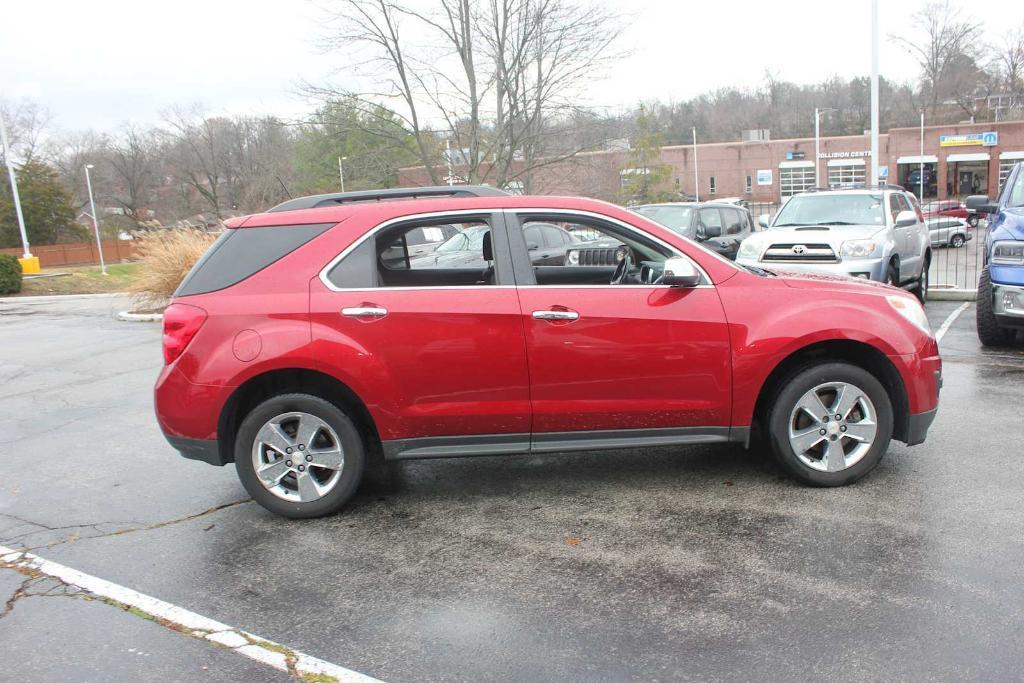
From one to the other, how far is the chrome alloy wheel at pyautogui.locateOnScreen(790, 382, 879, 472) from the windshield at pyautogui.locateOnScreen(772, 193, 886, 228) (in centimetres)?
714

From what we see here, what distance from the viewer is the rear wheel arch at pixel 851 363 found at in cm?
451

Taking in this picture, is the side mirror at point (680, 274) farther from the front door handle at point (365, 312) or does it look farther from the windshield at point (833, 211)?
the windshield at point (833, 211)

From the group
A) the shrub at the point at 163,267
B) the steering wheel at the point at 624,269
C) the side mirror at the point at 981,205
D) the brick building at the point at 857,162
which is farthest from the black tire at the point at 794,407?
the brick building at the point at 857,162

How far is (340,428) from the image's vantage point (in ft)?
14.3

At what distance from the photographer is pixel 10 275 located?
24453mm

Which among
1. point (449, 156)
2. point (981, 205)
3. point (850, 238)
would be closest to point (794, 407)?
point (981, 205)

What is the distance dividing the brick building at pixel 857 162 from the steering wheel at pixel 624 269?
136 ft

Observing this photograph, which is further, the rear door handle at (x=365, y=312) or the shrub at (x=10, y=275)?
the shrub at (x=10, y=275)

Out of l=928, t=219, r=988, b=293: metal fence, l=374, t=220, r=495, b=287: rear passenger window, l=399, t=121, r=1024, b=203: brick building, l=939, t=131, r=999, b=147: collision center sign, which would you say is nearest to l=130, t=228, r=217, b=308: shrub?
l=374, t=220, r=495, b=287: rear passenger window

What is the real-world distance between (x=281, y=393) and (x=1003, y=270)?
6915mm

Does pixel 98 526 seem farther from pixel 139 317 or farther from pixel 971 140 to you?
pixel 971 140

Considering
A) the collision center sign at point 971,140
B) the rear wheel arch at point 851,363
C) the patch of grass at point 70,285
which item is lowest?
the patch of grass at point 70,285

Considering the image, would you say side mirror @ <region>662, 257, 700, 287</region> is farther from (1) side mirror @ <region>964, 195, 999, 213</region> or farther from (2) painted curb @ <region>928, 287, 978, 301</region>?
(2) painted curb @ <region>928, 287, 978, 301</region>

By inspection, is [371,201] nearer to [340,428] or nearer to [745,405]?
[340,428]
